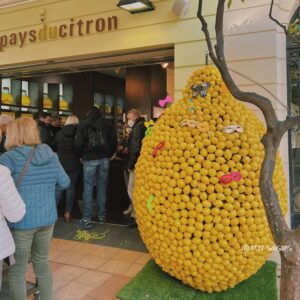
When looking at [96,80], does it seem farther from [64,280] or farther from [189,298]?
[189,298]

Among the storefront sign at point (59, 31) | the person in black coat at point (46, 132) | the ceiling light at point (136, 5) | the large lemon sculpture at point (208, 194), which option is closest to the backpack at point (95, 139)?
the person in black coat at point (46, 132)

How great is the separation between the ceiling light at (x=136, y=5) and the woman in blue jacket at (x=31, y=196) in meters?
2.53

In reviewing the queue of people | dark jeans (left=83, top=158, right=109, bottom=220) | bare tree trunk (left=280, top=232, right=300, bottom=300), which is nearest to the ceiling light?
dark jeans (left=83, top=158, right=109, bottom=220)

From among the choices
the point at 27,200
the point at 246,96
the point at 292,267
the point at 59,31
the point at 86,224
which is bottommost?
the point at 86,224

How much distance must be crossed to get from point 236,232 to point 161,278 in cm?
104

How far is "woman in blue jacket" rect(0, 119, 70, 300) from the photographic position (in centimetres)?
256

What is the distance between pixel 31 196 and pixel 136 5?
126 inches

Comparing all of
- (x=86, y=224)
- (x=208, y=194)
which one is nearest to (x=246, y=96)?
(x=208, y=194)

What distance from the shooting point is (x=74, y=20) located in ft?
17.5

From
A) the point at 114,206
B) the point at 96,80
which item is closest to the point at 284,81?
the point at 114,206

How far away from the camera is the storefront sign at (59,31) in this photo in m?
5.12

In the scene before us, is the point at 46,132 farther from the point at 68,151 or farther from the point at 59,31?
the point at 59,31

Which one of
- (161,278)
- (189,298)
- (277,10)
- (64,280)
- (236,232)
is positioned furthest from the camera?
(277,10)

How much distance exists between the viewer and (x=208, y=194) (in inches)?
109
